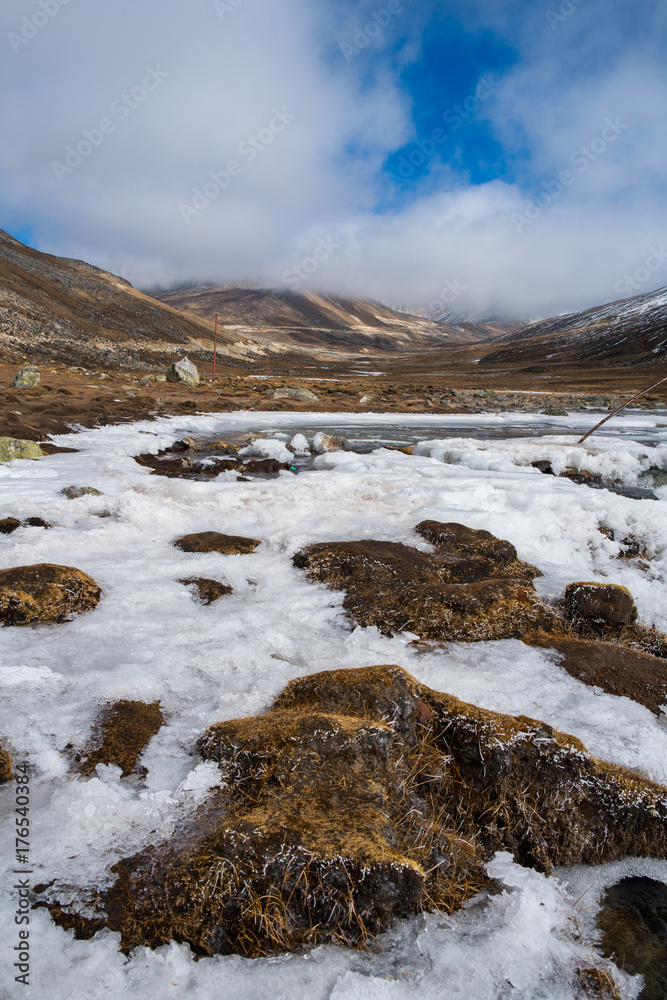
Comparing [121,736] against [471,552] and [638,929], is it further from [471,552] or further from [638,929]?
[471,552]

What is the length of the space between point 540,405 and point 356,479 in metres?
41.2

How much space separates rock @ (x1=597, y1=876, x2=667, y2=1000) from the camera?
2377 millimetres

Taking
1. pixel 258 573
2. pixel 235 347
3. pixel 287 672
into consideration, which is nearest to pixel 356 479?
pixel 258 573

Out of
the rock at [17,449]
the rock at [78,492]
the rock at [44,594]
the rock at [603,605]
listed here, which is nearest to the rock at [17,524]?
the rock at [78,492]

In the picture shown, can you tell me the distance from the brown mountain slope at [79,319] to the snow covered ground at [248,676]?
2006 inches

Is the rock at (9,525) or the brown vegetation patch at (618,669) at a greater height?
the rock at (9,525)

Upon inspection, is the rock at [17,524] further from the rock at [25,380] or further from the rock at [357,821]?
the rock at [25,380]

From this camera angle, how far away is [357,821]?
2.58m

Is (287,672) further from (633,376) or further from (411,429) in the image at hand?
(633,376)

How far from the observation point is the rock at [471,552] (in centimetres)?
648

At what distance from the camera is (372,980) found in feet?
6.98

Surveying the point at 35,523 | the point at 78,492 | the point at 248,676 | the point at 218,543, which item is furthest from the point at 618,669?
the point at 78,492

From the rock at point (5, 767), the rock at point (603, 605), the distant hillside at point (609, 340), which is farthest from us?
the distant hillside at point (609, 340)

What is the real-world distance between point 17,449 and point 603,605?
13.8 meters
